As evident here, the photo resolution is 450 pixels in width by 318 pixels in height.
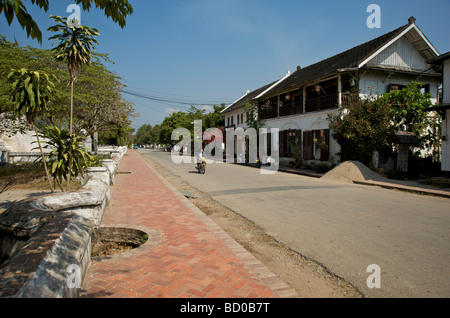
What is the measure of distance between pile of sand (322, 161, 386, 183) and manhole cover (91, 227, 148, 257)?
11394mm

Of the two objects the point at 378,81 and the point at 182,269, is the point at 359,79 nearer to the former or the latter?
the point at 378,81

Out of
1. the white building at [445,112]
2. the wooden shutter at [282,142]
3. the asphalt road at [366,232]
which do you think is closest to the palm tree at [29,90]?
the asphalt road at [366,232]

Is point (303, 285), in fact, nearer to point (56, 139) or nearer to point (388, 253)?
point (388, 253)

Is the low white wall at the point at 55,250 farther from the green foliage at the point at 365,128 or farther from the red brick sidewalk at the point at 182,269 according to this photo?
the green foliage at the point at 365,128

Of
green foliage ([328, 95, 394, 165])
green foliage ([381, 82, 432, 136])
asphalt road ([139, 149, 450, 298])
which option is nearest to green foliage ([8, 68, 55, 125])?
asphalt road ([139, 149, 450, 298])

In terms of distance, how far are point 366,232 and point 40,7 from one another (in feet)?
19.8

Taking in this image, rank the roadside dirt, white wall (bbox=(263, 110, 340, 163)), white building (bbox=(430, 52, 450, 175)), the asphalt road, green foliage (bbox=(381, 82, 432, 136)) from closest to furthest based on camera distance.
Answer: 1. the roadside dirt
2. the asphalt road
3. white building (bbox=(430, 52, 450, 175))
4. green foliage (bbox=(381, 82, 432, 136))
5. white wall (bbox=(263, 110, 340, 163))

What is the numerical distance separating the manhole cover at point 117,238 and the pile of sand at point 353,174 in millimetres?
11394

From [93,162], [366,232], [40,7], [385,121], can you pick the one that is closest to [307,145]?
[385,121]

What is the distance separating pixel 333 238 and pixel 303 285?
1.89 m

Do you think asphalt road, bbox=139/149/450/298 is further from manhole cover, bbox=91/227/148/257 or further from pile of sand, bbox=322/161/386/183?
pile of sand, bbox=322/161/386/183

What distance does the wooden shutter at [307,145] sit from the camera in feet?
65.5

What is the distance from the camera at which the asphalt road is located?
349 cm

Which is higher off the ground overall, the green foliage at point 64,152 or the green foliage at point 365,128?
the green foliage at point 365,128
